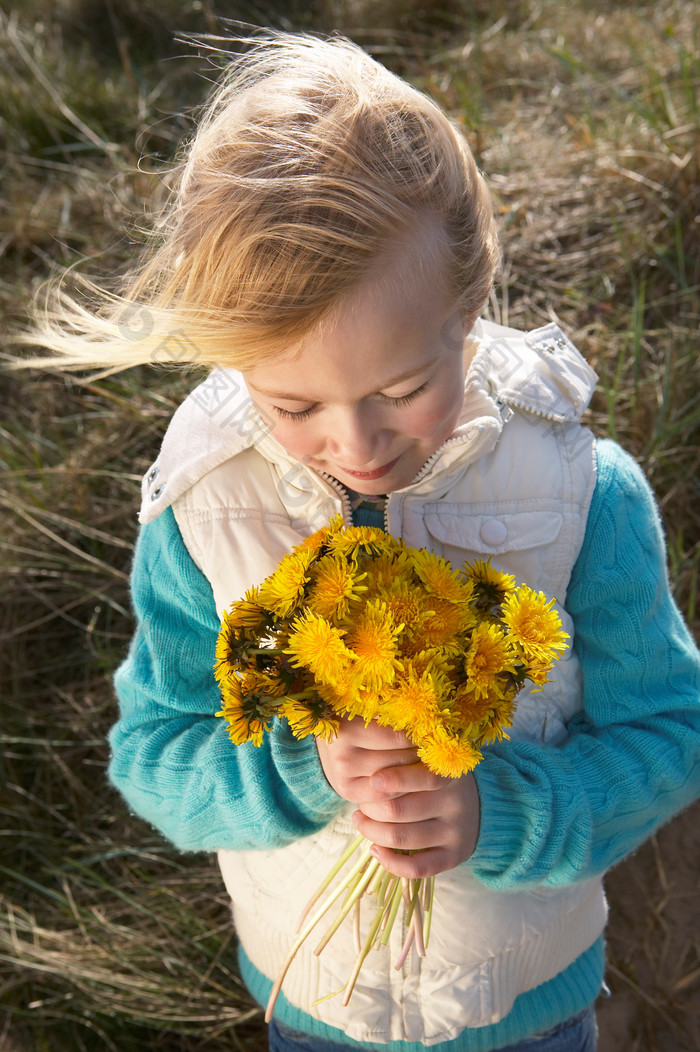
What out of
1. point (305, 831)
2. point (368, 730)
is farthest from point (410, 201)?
point (305, 831)

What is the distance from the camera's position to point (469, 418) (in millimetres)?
1492

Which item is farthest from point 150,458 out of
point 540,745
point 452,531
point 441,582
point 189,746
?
point 441,582

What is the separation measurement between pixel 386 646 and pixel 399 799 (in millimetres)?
389

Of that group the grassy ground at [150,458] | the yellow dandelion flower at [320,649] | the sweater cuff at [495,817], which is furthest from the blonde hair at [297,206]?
the grassy ground at [150,458]

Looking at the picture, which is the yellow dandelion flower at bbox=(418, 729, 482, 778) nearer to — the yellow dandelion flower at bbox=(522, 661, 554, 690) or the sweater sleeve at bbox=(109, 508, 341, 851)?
the yellow dandelion flower at bbox=(522, 661, 554, 690)

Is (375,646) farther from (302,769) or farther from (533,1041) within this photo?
(533,1041)

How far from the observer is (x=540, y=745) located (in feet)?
5.18

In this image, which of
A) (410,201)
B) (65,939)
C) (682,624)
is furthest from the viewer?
(65,939)

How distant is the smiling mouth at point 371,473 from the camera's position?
1357mm

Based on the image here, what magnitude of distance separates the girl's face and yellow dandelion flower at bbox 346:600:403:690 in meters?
0.29

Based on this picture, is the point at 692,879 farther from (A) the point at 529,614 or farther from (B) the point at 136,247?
(B) the point at 136,247

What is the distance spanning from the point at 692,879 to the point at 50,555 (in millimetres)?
2070

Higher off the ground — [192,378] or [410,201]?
[410,201]

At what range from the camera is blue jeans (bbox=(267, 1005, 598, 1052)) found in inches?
68.7
